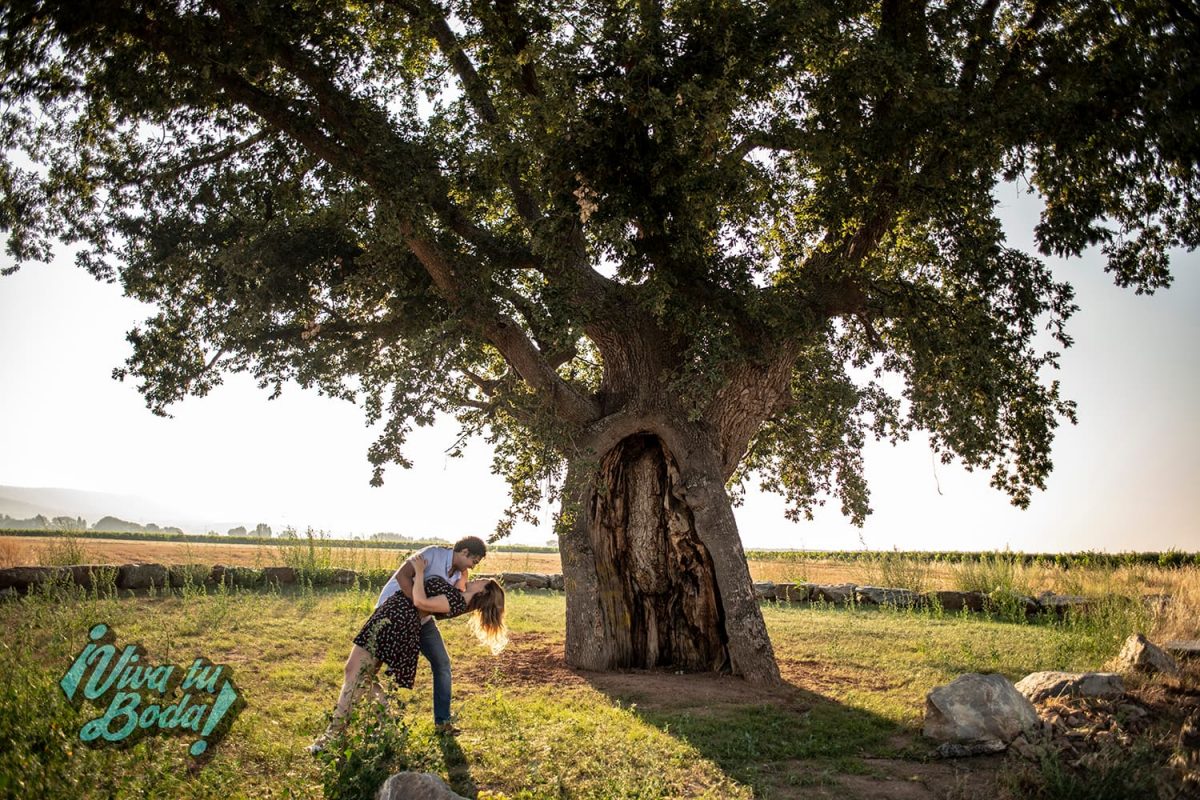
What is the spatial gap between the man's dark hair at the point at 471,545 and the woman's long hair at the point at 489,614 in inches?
12.6

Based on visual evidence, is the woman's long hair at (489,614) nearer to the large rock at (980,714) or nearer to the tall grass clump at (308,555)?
the large rock at (980,714)

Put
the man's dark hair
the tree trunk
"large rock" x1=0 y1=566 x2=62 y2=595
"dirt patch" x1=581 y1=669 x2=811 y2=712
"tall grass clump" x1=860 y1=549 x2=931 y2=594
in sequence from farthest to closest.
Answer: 1. "tall grass clump" x1=860 y1=549 x2=931 y2=594
2. "large rock" x1=0 y1=566 x2=62 y2=595
3. the tree trunk
4. "dirt patch" x1=581 y1=669 x2=811 y2=712
5. the man's dark hair

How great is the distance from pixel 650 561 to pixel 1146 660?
20.3ft

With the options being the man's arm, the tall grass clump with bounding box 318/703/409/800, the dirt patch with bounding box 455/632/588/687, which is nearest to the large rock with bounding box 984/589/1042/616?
the dirt patch with bounding box 455/632/588/687

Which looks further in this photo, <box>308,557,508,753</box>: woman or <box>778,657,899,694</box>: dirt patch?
<box>778,657,899,694</box>: dirt patch

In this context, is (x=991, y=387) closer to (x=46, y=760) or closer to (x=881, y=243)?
(x=881, y=243)

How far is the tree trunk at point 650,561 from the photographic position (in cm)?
1170

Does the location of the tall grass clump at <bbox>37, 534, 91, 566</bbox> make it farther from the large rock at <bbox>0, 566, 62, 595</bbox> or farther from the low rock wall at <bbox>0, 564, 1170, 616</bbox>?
the large rock at <bbox>0, 566, 62, 595</bbox>

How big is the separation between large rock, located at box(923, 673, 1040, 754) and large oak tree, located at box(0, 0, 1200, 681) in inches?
131

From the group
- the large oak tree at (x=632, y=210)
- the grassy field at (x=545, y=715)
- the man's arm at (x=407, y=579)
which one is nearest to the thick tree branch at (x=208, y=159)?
the large oak tree at (x=632, y=210)

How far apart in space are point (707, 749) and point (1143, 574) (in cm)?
1674

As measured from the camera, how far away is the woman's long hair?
308 inches

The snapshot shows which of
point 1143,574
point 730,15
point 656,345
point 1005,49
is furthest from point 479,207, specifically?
point 1143,574

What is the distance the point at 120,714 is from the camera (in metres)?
6.71
